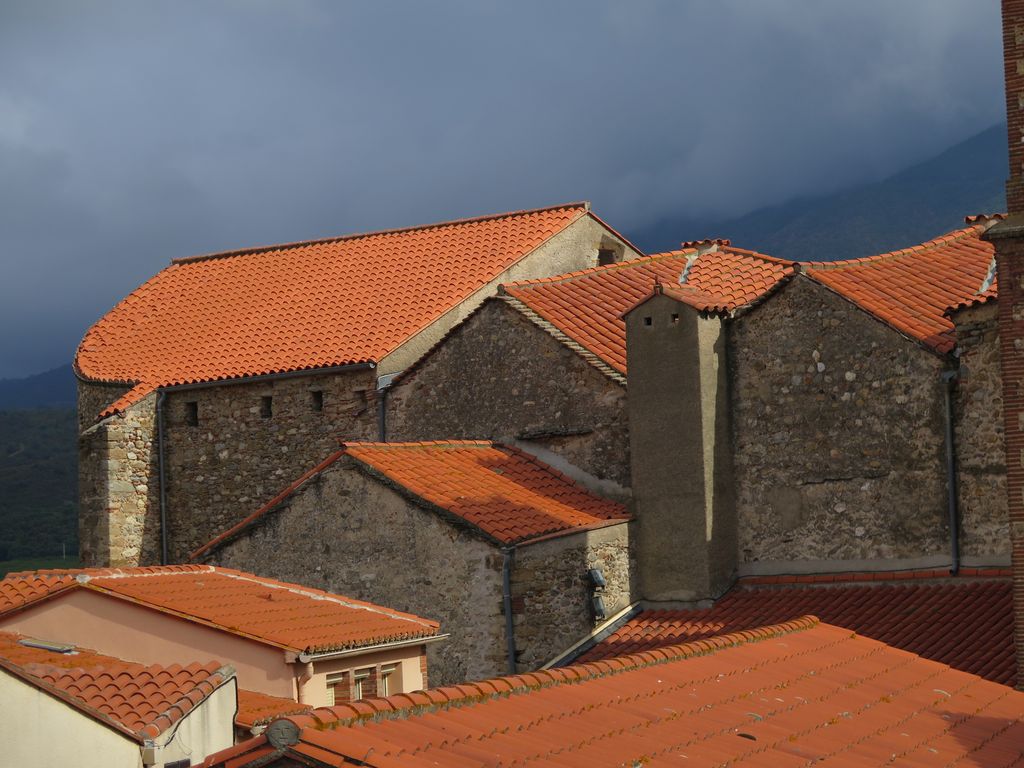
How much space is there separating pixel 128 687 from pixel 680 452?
990cm

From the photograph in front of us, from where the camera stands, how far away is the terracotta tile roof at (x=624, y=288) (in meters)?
22.1

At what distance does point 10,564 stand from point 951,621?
40.3 m

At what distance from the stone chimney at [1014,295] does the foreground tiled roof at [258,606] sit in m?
6.31

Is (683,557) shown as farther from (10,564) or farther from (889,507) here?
(10,564)

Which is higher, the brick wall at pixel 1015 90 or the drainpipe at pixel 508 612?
the brick wall at pixel 1015 90

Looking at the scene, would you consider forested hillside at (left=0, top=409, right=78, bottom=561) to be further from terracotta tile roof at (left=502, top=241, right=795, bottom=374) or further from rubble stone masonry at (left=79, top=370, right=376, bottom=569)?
terracotta tile roof at (left=502, top=241, right=795, bottom=374)

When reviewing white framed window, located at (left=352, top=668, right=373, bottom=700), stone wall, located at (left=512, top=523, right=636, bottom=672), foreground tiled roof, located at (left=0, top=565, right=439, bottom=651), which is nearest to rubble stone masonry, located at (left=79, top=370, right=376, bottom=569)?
stone wall, located at (left=512, top=523, right=636, bottom=672)

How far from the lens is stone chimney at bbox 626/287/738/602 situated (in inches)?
803

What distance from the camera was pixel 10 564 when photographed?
5159cm

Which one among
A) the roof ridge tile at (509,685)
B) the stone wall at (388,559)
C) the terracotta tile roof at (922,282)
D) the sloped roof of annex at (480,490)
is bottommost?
the roof ridge tile at (509,685)

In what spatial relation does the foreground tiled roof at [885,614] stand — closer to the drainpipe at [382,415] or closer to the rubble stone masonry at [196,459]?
the drainpipe at [382,415]

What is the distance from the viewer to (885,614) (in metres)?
18.6

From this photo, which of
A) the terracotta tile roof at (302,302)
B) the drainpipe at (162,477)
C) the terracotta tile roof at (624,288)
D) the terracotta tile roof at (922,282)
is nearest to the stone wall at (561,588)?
the terracotta tile roof at (624,288)

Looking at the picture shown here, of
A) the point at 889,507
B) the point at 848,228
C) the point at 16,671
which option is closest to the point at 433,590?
the point at 889,507
